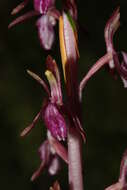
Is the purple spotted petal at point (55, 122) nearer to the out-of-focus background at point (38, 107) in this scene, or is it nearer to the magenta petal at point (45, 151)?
the magenta petal at point (45, 151)

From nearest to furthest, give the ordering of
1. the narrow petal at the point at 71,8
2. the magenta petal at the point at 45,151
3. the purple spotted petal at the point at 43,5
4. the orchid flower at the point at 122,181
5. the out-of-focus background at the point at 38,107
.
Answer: the purple spotted petal at the point at 43,5, the narrow petal at the point at 71,8, the orchid flower at the point at 122,181, the magenta petal at the point at 45,151, the out-of-focus background at the point at 38,107

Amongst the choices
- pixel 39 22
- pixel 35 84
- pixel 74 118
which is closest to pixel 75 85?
pixel 74 118

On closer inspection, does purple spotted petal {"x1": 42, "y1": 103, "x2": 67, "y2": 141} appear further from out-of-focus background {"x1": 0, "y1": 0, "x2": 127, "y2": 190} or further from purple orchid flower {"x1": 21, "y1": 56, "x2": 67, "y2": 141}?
out-of-focus background {"x1": 0, "y1": 0, "x2": 127, "y2": 190}

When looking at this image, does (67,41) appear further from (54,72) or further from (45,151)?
(45,151)

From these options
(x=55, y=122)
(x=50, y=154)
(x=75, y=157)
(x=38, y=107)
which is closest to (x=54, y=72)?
(x=55, y=122)

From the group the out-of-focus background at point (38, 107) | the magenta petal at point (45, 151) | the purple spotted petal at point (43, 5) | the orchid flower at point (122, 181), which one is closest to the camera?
the purple spotted petal at point (43, 5)

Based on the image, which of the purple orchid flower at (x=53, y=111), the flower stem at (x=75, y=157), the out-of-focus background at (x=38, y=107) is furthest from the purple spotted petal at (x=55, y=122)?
the out-of-focus background at (x=38, y=107)

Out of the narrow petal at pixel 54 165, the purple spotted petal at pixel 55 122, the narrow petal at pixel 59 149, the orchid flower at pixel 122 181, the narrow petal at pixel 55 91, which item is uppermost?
the narrow petal at pixel 55 91
